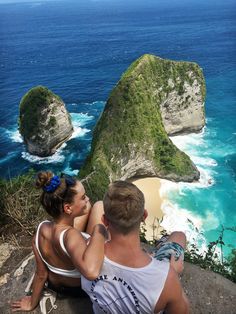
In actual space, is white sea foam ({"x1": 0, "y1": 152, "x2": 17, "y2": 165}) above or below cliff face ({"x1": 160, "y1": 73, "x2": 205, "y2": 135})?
below

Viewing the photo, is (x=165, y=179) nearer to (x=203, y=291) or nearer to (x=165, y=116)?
(x=165, y=116)

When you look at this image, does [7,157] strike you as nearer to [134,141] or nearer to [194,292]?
[134,141]

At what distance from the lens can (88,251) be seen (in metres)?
4.92

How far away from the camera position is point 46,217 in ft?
37.3

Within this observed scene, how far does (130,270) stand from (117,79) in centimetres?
7954

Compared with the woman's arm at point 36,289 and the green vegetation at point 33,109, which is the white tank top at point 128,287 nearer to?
the woman's arm at point 36,289

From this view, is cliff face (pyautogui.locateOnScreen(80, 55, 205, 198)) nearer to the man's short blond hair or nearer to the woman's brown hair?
the woman's brown hair

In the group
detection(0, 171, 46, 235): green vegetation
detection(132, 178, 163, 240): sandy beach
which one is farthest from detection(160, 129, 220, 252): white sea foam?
detection(0, 171, 46, 235): green vegetation

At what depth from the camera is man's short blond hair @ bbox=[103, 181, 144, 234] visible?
14.2 ft

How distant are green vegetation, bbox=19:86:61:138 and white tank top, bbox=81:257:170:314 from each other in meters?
45.4

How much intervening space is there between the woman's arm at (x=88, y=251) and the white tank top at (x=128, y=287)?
0.36ft

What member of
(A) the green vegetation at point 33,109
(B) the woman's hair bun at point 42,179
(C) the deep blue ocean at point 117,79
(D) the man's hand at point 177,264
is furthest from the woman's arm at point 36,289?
(A) the green vegetation at point 33,109

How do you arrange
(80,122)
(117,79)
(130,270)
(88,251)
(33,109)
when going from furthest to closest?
(117,79) → (80,122) → (33,109) → (88,251) → (130,270)

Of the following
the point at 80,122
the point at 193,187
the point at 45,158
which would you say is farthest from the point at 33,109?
the point at 193,187
